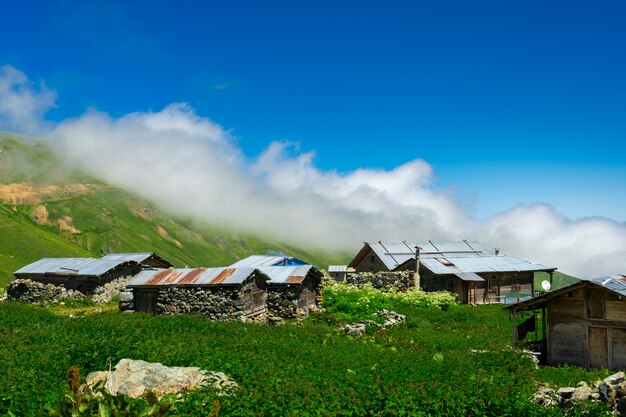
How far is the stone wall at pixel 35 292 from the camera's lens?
4444 cm

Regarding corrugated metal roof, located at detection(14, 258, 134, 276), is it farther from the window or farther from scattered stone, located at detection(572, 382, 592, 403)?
scattered stone, located at detection(572, 382, 592, 403)

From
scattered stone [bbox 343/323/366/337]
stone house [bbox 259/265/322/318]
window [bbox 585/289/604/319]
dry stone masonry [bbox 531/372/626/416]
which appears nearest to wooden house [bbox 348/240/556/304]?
stone house [bbox 259/265/322/318]

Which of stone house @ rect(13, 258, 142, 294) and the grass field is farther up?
stone house @ rect(13, 258, 142, 294)

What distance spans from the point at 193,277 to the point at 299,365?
62.1ft

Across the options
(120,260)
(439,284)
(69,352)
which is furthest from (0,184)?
(69,352)

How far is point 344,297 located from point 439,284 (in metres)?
15.7

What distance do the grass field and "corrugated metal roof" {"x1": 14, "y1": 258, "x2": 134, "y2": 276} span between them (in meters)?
15.4

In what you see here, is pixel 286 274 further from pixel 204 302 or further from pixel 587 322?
pixel 587 322

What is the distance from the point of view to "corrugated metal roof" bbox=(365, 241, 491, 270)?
6391 cm

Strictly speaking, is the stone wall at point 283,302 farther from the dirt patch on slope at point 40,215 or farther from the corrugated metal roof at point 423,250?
the dirt patch on slope at point 40,215

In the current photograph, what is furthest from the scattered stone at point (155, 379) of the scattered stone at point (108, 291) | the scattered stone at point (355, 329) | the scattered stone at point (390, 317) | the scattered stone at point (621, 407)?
the scattered stone at point (108, 291)

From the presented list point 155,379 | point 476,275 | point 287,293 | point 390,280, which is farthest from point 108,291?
point 476,275

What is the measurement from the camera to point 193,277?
111 ft

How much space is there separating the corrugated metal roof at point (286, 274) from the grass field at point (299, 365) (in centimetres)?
741
